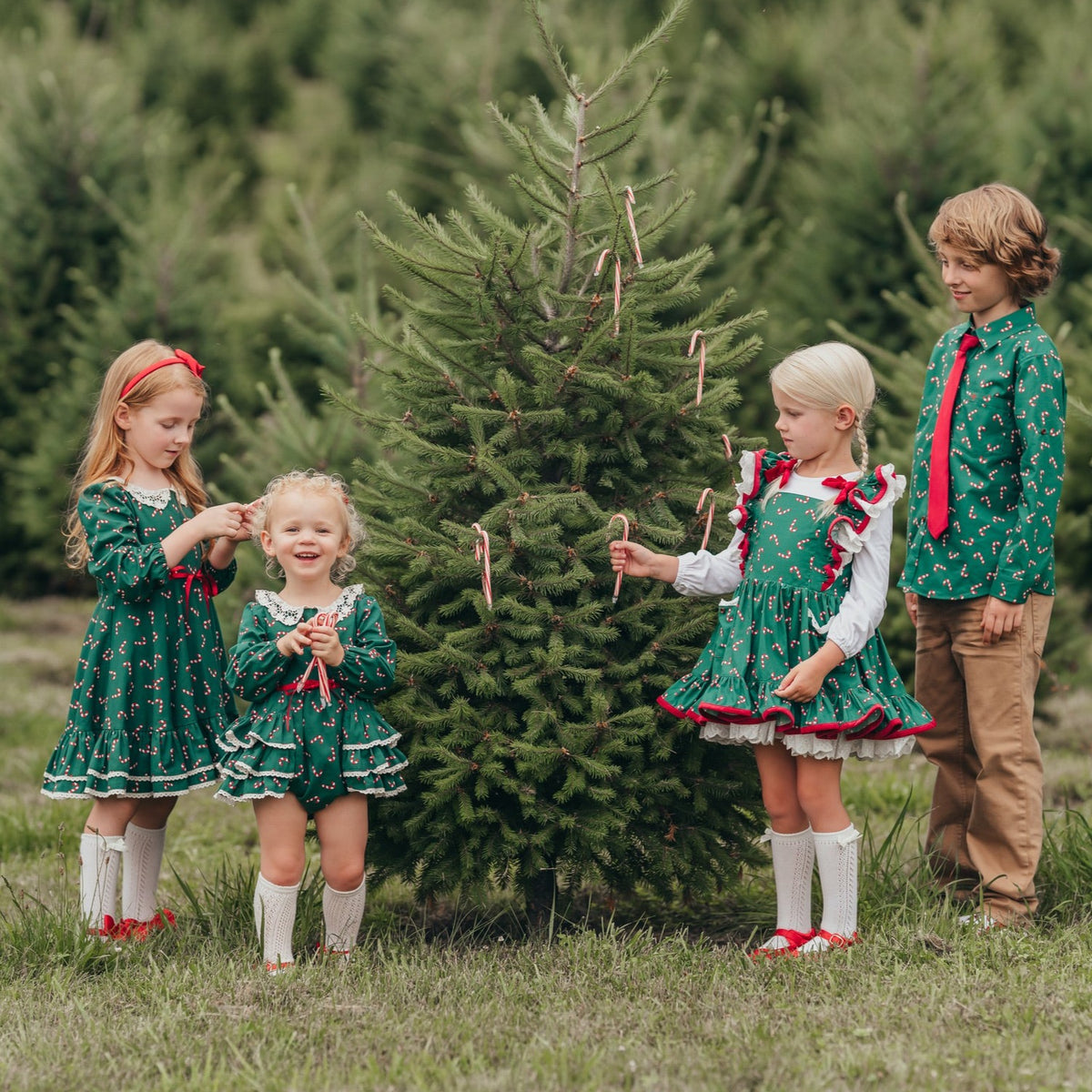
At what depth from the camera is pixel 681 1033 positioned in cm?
290

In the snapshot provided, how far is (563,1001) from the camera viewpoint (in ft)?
10.1

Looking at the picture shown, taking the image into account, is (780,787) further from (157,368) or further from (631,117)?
(157,368)

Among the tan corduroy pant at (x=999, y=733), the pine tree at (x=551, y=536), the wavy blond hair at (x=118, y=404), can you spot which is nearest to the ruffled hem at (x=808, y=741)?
the pine tree at (x=551, y=536)

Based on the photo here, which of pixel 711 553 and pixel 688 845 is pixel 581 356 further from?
pixel 688 845

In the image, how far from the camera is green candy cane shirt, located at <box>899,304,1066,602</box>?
137 inches

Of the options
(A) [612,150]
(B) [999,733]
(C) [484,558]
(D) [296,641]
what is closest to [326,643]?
(D) [296,641]

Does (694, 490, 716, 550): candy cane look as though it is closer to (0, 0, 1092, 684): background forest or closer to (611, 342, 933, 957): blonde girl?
(611, 342, 933, 957): blonde girl

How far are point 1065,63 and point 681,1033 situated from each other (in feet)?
31.2

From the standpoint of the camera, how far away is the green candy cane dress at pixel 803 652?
3.35 m

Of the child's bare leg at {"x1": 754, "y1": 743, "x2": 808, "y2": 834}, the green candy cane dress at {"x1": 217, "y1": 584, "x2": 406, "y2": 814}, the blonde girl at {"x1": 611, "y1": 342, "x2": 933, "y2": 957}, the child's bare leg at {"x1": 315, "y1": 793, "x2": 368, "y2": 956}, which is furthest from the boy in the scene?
the child's bare leg at {"x1": 315, "y1": 793, "x2": 368, "y2": 956}

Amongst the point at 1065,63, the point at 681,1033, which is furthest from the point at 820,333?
the point at 681,1033

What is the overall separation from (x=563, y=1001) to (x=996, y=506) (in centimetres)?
180

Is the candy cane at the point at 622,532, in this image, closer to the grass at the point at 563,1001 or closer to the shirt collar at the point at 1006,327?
the grass at the point at 563,1001

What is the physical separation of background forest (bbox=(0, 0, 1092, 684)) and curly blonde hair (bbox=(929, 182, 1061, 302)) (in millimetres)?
2126
